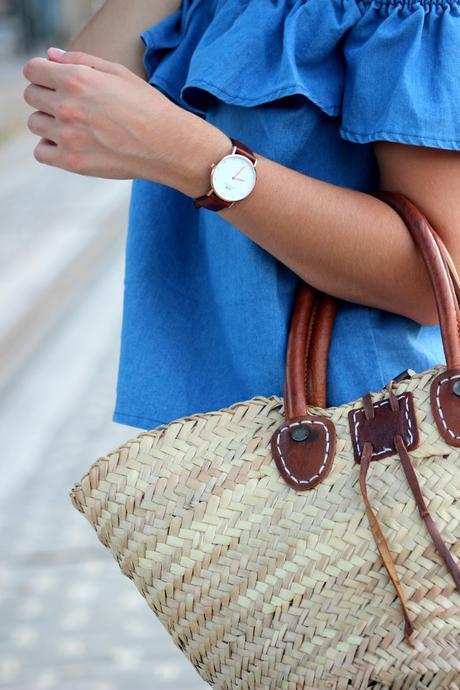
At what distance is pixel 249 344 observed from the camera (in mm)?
1248

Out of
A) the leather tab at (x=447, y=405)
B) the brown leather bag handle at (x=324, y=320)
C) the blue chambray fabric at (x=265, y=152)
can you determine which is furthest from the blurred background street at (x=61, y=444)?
the leather tab at (x=447, y=405)

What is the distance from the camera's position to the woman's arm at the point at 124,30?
140 centimetres

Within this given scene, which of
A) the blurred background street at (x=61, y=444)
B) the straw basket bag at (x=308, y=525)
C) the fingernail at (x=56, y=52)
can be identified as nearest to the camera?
the straw basket bag at (x=308, y=525)

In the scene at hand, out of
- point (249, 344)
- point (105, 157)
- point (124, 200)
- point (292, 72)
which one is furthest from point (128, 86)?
point (124, 200)

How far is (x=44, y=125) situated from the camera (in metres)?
1.14

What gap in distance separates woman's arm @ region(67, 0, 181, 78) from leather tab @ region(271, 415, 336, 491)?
587 mm

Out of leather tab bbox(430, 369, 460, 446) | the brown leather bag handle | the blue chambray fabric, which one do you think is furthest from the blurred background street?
leather tab bbox(430, 369, 460, 446)

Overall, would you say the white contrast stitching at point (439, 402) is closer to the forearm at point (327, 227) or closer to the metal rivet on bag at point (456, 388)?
the metal rivet on bag at point (456, 388)

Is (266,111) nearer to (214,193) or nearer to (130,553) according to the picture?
(214,193)

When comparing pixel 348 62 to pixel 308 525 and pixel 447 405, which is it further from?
pixel 308 525

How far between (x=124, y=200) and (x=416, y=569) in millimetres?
7414

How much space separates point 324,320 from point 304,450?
0.60 feet

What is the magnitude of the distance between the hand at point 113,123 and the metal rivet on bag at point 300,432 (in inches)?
11.1

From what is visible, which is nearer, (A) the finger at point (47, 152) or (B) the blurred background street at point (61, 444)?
(A) the finger at point (47, 152)
